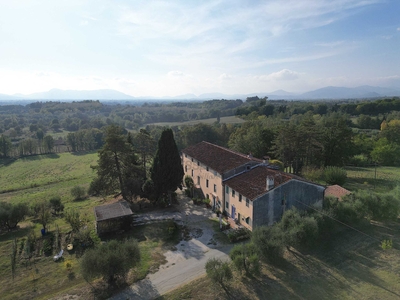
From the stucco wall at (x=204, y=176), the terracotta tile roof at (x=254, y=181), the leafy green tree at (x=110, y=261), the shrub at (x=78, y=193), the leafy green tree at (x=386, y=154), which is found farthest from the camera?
the leafy green tree at (x=386, y=154)

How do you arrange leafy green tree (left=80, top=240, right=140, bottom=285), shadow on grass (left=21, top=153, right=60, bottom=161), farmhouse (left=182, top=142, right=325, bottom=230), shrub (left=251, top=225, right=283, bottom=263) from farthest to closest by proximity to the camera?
1. shadow on grass (left=21, top=153, right=60, bottom=161)
2. farmhouse (left=182, top=142, right=325, bottom=230)
3. shrub (left=251, top=225, right=283, bottom=263)
4. leafy green tree (left=80, top=240, right=140, bottom=285)

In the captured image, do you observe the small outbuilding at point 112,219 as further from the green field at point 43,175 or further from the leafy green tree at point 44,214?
the green field at point 43,175

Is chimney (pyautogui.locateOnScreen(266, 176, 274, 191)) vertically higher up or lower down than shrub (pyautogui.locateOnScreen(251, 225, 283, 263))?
higher up

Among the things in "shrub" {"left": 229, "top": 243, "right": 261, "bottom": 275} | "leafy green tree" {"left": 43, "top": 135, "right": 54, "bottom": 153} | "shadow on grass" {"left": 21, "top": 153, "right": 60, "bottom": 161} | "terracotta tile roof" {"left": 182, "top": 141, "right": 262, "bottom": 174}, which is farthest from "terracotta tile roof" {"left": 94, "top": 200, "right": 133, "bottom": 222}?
"leafy green tree" {"left": 43, "top": 135, "right": 54, "bottom": 153}

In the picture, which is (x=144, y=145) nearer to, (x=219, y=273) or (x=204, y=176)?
(x=204, y=176)

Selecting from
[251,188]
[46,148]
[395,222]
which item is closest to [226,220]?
Result: [251,188]

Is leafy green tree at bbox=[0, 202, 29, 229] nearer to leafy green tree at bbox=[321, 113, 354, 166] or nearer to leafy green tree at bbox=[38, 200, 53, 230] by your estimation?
leafy green tree at bbox=[38, 200, 53, 230]

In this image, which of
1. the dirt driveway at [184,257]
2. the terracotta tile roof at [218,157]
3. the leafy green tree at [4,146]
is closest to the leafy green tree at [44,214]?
the dirt driveway at [184,257]
